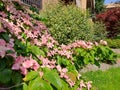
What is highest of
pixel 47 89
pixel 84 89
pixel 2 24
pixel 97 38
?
pixel 2 24

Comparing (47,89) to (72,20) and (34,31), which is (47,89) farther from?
(72,20)

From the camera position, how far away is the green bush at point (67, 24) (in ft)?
44.5

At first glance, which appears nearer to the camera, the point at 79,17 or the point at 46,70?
the point at 46,70

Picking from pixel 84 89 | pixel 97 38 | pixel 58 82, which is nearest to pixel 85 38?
pixel 97 38

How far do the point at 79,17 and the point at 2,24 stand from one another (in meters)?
10.8

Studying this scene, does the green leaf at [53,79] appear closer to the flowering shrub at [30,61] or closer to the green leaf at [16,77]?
the flowering shrub at [30,61]

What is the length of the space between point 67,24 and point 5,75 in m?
11.0

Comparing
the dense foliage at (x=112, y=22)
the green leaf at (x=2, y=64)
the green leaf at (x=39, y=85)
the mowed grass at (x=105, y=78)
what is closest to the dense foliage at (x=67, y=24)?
the mowed grass at (x=105, y=78)

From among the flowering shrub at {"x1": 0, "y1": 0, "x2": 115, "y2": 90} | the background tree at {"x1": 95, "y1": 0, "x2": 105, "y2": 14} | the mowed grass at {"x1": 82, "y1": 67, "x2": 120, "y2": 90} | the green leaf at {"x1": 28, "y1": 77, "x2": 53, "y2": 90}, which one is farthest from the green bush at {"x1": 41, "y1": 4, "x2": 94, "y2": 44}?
the background tree at {"x1": 95, "y1": 0, "x2": 105, "y2": 14}

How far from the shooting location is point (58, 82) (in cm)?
282

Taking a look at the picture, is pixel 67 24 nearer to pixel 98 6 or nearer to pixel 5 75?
pixel 5 75

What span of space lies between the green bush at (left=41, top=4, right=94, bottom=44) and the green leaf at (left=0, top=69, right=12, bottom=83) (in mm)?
10234

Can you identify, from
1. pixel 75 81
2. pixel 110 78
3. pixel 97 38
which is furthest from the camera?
pixel 97 38

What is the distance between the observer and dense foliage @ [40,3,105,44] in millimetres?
13562
